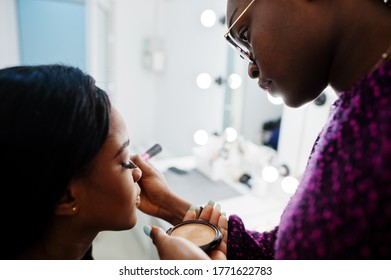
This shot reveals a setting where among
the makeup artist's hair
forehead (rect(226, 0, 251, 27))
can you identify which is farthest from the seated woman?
forehead (rect(226, 0, 251, 27))

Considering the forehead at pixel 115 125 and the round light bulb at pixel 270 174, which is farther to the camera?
the round light bulb at pixel 270 174

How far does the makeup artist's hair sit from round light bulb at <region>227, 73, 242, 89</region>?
2.96ft

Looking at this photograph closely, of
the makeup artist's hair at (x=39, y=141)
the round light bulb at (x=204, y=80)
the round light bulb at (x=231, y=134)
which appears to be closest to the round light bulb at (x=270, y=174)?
the round light bulb at (x=231, y=134)

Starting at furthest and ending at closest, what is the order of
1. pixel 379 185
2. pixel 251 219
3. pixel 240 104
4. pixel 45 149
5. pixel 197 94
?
pixel 197 94 → pixel 240 104 → pixel 251 219 → pixel 45 149 → pixel 379 185

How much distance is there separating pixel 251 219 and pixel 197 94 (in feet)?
2.45

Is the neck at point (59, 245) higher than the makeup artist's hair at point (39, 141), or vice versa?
the makeup artist's hair at point (39, 141)

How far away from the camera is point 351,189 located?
1.16 feet

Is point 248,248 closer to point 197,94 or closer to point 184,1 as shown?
point 197,94

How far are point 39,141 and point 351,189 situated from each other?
0.42 m

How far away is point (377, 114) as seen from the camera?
36 centimetres

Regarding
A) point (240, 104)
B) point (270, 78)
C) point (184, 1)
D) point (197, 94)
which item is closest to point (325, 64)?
point (270, 78)

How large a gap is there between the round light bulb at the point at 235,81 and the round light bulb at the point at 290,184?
0.44 meters

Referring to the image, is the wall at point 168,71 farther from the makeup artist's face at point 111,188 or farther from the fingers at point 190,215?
the makeup artist's face at point 111,188

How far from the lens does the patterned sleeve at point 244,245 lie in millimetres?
605
